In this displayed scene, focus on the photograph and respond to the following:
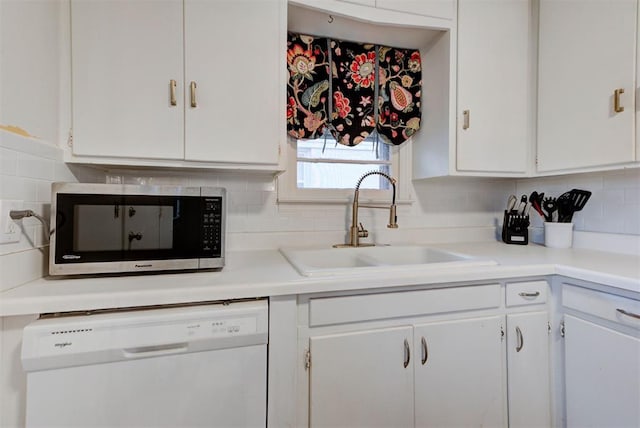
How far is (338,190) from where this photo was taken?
1.75m

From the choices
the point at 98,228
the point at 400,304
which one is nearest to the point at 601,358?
the point at 400,304

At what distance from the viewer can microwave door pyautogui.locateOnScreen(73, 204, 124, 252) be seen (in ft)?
3.24

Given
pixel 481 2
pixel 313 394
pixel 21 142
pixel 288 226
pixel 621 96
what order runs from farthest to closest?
pixel 288 226, pixel 481 2, pixel 621 96, pixel 313 394, pixel 21 142

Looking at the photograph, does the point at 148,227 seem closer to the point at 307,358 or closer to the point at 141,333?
the point at 141,333

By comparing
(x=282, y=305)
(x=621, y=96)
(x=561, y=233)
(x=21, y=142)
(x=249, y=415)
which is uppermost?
(x=621, y=96)

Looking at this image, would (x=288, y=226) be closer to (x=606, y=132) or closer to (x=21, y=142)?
(x=21, y=142)

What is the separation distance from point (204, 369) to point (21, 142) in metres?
0.84

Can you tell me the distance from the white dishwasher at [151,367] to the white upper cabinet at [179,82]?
61 centimetres

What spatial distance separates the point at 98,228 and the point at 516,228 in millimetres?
2017

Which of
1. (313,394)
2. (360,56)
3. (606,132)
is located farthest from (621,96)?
(313,394)

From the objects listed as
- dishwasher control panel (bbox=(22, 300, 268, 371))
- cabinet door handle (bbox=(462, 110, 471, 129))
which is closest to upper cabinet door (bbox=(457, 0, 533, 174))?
cabinet door handle (bbox=(462, 110, 471, 129))

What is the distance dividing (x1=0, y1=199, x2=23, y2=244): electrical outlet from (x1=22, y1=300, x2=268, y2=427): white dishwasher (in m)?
0.25

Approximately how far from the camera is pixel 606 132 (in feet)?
4.27

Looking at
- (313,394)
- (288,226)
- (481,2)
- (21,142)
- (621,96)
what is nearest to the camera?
(21,142)
